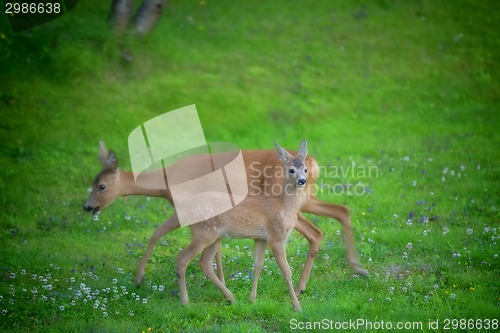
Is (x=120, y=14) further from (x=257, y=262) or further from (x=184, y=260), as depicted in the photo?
(x=257, y=262)

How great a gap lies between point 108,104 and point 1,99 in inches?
87.2

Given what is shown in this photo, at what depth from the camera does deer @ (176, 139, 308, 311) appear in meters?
8.59

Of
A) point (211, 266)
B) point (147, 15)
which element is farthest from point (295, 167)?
point (147, 15)

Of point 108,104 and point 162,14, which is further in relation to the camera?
point 162,14

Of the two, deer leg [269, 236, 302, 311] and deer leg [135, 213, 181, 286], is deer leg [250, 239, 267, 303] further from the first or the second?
deer leg [135, 213, 181, 286]

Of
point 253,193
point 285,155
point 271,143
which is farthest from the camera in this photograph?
point 271,143

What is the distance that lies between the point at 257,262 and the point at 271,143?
252 inches

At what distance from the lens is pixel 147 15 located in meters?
17.4

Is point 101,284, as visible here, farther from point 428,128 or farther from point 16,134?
point 428,128

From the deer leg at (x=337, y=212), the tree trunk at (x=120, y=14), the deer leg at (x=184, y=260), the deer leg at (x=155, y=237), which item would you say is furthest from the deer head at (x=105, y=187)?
the tree trunk at (x=120, y=14)

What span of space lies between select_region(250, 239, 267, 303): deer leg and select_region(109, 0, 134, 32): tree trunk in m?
9.84

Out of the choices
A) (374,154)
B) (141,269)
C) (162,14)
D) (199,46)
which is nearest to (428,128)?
(374,154)

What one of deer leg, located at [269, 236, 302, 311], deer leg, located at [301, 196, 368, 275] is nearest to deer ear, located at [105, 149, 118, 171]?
deer leg, located at [269, 236, 302, 311]

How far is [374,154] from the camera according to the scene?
14.5 meters
